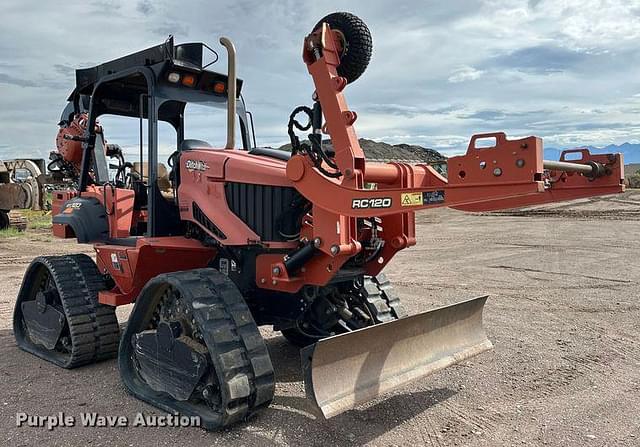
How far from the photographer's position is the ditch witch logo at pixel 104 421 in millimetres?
4207

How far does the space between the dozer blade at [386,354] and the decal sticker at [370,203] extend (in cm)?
85

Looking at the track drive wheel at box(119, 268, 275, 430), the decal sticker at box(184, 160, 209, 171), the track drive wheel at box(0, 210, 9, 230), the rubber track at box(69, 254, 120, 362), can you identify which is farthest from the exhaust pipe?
the track drive wheel at box(0, 210, 9, 230)

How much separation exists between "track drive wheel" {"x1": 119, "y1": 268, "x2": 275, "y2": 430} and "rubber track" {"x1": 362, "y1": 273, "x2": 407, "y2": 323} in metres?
1.43

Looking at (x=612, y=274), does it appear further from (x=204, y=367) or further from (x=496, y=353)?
(x=204, y=367)

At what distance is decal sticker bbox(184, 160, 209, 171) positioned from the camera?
4.91 m

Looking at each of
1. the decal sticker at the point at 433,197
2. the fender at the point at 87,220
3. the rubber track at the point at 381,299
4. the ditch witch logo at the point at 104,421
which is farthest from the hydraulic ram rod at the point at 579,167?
the fender at the point at 87,220

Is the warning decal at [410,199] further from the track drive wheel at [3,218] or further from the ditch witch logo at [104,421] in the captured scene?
the track drive wheel at [3,218]

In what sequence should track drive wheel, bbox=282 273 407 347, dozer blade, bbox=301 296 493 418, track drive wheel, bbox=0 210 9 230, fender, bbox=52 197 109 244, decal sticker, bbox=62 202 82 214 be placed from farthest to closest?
track drive wheel, bbox=0 210 9 230 < decal sticker, bbox=62 202 82 214 < fender, bbox=52 197 109 244 < track drive wheel, bbox=282 273 407 347 < dozer blade, bbox=301 296 493 418

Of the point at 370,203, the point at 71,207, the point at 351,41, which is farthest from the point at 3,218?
the point at 370,203

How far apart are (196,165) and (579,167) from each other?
2.93 meters

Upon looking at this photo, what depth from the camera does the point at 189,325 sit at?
4379mm

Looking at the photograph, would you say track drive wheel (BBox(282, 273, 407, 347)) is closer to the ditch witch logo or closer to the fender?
the ditch witch logo

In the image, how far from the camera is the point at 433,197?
3982mm

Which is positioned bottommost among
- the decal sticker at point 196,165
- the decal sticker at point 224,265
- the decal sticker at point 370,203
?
the decal sticker at point 224,265
